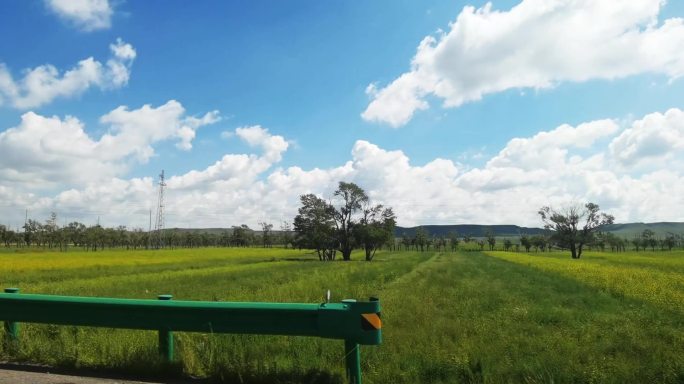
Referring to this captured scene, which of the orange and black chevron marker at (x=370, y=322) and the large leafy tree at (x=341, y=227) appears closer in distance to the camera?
the orange and black chevron marker at (x=370, y=322)

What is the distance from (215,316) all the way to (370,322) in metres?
1.94

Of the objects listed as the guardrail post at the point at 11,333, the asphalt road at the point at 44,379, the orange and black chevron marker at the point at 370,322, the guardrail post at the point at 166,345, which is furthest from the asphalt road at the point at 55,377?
the orange and black chevron marker at the point at 370,322

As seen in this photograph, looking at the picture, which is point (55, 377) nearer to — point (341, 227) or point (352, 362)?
point (352, 362)

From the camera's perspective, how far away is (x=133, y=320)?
584 centimetres

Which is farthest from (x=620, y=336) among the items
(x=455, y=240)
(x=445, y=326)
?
(x=455, y=240)

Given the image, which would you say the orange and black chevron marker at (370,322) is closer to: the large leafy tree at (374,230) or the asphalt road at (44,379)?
the asphalt road at (44,379)

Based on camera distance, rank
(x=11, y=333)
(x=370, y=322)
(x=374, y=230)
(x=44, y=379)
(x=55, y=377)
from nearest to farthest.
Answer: (x=370, y=322), (x=44, y=379), (x=55, y=377), (x=11, y=333), (x=374, y=230)

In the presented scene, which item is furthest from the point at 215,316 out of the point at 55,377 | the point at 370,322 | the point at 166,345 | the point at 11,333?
the point at 11,333

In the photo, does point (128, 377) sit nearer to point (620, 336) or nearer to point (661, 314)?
point (620, 336)

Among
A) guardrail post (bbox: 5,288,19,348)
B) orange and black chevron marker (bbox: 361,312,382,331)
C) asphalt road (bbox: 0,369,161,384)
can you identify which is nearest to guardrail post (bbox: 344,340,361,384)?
orange and black chevron marker (bbox: 361,312,382,331)

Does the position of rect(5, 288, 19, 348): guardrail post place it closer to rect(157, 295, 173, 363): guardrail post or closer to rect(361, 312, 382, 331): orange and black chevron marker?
rect(157, 295, 173, 363): guardrail post

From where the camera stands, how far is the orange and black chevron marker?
16.8 feet

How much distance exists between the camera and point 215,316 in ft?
18.2

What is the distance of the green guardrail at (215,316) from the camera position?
16.9ft
